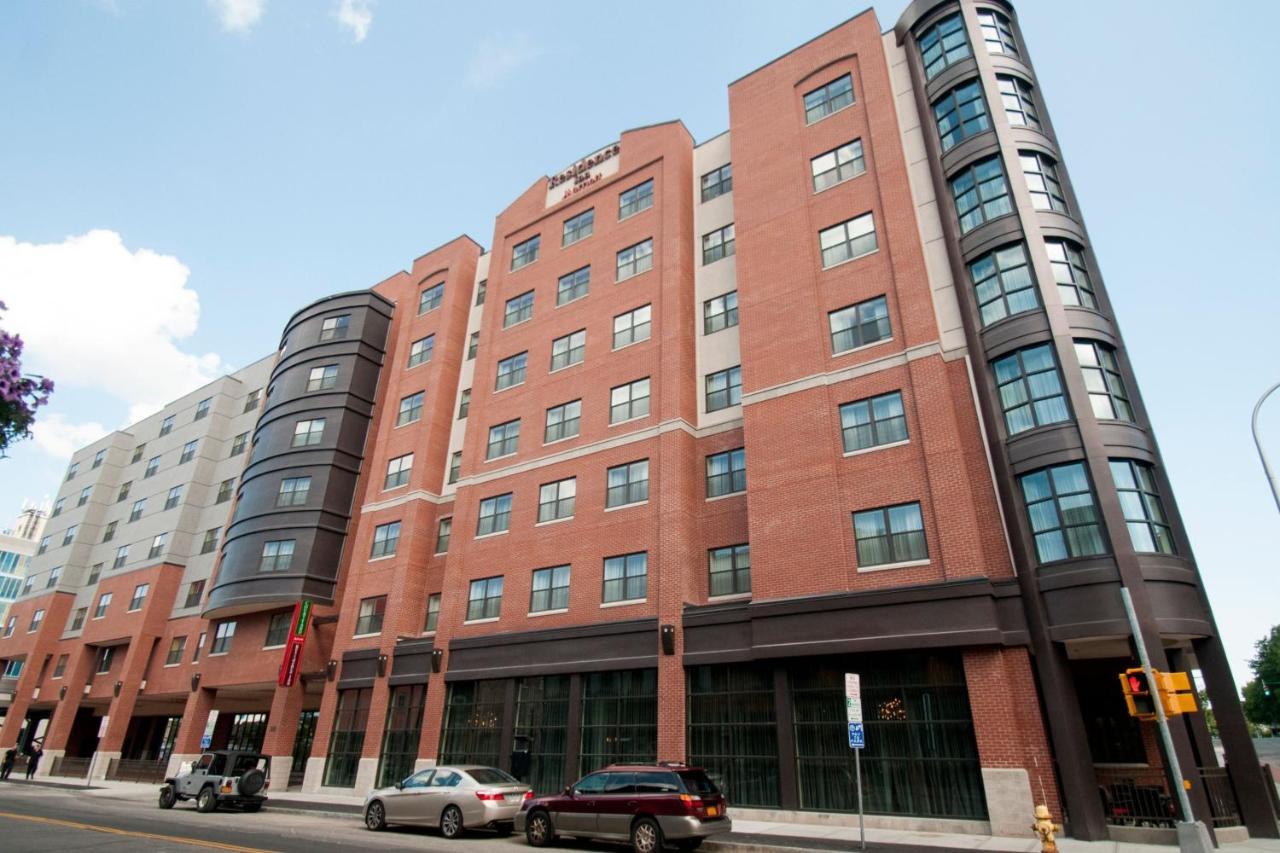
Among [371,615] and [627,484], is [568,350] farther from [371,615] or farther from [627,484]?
[371,615]

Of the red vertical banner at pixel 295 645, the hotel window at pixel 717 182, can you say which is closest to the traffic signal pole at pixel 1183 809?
the hotel window at pixel 717 182

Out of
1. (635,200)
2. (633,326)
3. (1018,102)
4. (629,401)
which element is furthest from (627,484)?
(1018,102)

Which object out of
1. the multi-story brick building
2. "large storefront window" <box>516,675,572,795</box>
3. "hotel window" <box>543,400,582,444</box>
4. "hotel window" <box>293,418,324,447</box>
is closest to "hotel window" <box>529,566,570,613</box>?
the multi-story brick building

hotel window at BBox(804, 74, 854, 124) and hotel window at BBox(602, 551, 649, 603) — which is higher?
hotel window at BBox(804, 74, 854, 124)

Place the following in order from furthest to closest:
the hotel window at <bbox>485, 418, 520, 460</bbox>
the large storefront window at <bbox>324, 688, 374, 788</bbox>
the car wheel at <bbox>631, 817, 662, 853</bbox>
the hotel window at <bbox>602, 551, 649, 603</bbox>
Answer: the hotel window at <bbox>485, 418, 520, 460</bbox> < the large storefront window at <bbox>324, 688, 374, 788</bbox> < the hotel window at <bbox>602, 551, 649, 603</bbox> < the car wheel at <bbox>631, 817, 662, 853</bbox>

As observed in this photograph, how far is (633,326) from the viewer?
30.0m

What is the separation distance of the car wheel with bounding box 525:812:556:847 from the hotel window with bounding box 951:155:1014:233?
20338mm

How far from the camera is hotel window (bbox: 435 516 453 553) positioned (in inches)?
1319

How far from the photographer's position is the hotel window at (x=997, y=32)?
2491cm

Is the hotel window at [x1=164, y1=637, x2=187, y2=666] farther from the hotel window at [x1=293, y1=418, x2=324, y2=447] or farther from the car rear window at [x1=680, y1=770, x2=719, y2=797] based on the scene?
the car rear window at [x1=680, y1=770, x2=719, y2=797]

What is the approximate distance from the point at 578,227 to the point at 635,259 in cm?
505

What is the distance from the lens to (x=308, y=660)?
35.0m

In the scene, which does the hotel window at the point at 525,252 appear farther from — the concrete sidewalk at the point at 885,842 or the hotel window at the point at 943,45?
the concrete sidewalk at the point at 885,842

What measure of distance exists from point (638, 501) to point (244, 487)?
26775 mm
